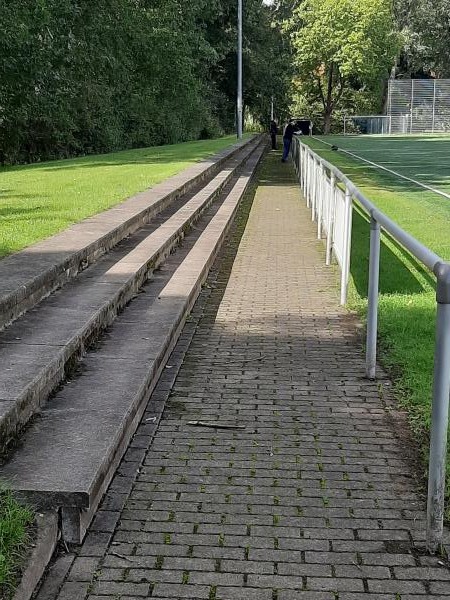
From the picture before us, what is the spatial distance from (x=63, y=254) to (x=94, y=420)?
121 inches

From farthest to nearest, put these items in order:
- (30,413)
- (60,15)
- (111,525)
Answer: (60,15), (30,413), (111,525)

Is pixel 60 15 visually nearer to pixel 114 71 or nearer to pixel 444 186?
pixel 114 71

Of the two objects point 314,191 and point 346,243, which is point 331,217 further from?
point 314,191

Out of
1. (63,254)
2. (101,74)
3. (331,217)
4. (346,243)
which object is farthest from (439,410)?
(101,74)

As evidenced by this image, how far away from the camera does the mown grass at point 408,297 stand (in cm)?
535

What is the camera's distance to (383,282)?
905 cm

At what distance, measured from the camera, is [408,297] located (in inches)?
321

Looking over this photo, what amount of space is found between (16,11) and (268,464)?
949 inches

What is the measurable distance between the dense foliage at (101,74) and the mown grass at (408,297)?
556 inches

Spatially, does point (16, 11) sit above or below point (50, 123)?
above

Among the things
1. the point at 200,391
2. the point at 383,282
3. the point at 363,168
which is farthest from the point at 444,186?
the point at 200,391

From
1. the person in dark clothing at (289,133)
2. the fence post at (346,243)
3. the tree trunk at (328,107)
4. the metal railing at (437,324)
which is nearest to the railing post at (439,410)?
the metal railing at (437,324)

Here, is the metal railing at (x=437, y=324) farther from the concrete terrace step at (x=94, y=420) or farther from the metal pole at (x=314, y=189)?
the metal pole at (x=314, y=189)

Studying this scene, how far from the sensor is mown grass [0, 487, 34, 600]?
2.74m
